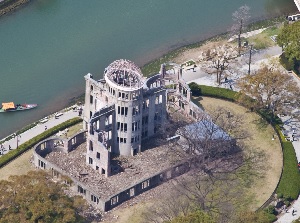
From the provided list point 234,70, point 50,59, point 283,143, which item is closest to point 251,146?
point 283,143

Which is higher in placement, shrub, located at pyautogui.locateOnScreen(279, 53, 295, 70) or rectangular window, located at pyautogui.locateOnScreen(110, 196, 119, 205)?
shrub, located at pyautogui.locateOnScreen(279, 53, 295, 70)

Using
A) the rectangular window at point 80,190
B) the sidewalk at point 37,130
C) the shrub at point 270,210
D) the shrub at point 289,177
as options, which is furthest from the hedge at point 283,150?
the rectangular window at point 80,190

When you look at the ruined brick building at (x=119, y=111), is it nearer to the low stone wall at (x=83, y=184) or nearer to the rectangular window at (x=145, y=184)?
the low stone wall at (x=83, y=184)

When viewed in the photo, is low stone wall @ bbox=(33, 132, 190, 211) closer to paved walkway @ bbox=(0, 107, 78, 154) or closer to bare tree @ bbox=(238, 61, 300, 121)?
paved walkway @ bbox=(0, 107, 78, 154)

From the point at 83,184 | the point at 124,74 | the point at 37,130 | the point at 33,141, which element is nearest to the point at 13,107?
the point at 37,130

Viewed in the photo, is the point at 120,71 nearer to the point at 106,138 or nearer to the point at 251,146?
the point at 106,138

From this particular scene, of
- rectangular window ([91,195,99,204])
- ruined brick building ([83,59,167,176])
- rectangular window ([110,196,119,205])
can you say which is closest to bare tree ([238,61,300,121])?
ruined brick building ([83,59,167,176])
